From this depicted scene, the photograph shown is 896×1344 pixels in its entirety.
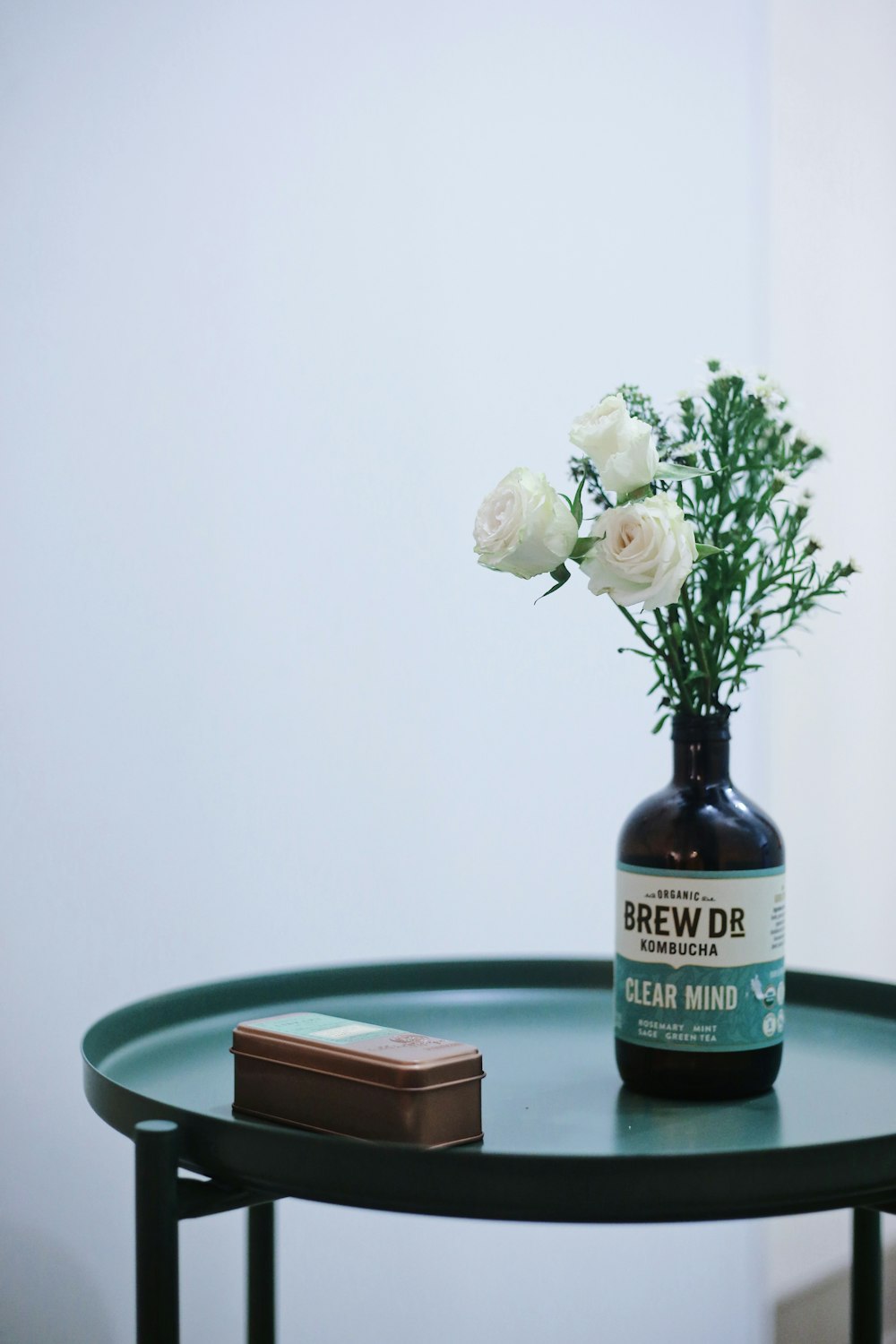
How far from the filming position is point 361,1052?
0.73 metres

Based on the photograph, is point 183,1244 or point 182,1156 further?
point 183,1244

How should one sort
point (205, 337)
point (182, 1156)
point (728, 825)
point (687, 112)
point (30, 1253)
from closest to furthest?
point (182, 1156) → point (728, 825) → point (30, 1253) → point (205, 337) → point (687, 112)

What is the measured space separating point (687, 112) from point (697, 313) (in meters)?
0.25

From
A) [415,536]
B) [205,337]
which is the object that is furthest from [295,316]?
[415,536]

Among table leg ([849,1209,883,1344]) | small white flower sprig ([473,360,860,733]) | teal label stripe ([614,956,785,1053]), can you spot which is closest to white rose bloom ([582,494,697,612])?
small white flower sprig ([473,360,860,733])

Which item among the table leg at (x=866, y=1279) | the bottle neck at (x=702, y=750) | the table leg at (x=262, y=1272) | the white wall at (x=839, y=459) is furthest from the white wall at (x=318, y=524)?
the bottle neck at (x=702, y=750)

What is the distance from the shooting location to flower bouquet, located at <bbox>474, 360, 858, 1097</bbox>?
2.58 feet

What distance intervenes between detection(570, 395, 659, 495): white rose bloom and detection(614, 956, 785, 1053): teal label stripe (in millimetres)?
303

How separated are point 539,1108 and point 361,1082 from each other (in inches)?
6.1

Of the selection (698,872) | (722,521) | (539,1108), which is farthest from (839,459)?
(539,1108)

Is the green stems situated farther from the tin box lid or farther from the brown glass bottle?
the tin box lid

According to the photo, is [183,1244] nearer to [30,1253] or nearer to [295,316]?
[30,1253]

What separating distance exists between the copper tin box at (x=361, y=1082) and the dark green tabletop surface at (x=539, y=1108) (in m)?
0.02

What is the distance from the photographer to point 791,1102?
845 mm
